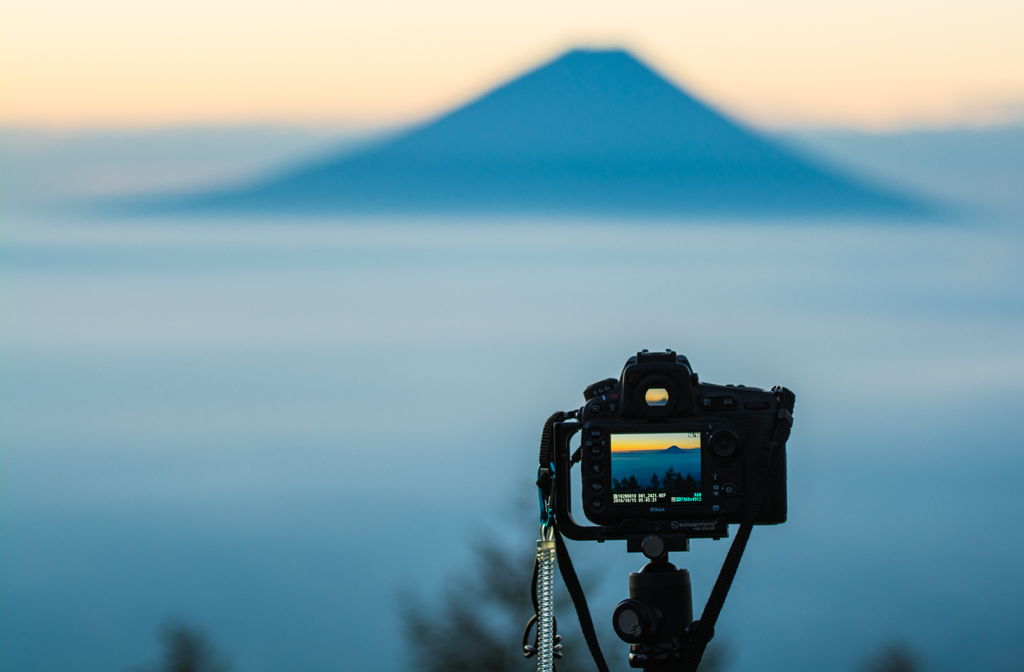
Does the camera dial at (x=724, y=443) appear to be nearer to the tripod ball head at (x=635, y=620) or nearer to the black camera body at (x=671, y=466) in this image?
the black camera body at (x=671, y=466)

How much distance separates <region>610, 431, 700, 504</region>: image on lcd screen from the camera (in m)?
2.55

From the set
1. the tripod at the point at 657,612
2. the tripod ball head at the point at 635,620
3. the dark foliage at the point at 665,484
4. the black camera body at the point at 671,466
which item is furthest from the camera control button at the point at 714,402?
the tripod ball head at the point at 635,620

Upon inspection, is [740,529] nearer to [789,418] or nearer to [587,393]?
[789,418]

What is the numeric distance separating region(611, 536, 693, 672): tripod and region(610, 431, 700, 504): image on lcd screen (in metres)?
0.12

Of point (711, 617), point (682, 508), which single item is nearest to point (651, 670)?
point (711, 617)

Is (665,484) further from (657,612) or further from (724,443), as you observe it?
(657,612)

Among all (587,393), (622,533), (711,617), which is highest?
(587,393)

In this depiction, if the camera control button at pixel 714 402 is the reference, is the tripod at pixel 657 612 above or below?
below

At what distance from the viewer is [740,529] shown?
251 cm

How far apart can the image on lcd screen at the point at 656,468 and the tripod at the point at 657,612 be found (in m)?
0.12

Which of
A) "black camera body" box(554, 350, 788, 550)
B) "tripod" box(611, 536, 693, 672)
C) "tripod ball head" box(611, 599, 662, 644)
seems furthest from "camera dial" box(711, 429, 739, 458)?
"tripod ball head" box(611, 599, 662, 644)

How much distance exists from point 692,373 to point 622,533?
1.47 feet

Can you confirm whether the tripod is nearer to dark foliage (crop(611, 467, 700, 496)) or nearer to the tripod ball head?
the tripod ball head

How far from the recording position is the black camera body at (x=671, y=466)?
8.36 feet
